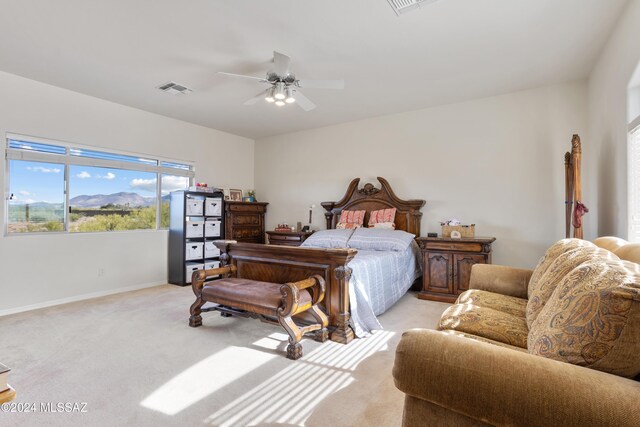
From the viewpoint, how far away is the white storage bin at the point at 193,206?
208 inches

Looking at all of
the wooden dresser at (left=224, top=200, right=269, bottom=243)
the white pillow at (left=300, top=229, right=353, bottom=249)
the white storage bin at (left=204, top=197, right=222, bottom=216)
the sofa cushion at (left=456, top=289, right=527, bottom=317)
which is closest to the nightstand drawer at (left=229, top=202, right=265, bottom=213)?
the wooden dresser at (left=224, top=200, right=269, bottom=243)

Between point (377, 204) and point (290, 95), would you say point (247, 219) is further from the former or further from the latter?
point (290, 95)

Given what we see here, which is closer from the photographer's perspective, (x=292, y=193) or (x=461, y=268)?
(x=461, y=268)

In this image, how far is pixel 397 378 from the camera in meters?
1.15

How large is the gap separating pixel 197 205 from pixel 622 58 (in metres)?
5.48

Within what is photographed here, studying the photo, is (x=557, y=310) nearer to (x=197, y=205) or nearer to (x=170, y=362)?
(x=170, y=362)

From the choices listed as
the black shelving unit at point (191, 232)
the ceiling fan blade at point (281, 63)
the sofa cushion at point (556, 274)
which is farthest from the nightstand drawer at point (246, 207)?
the sofa cushion at point (556, 274)

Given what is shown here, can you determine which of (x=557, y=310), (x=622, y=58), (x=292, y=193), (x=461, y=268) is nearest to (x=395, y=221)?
(x=461, y=268)

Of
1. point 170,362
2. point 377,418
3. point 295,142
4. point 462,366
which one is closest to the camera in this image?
point 462,366

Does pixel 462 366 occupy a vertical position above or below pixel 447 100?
below

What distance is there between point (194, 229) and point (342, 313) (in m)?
3.44

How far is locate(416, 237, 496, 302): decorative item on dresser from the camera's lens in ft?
13.4

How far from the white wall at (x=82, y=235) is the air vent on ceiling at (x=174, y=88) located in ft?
3.93

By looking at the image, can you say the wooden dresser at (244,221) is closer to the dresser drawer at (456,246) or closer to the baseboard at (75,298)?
the baseboard at (75,298)
